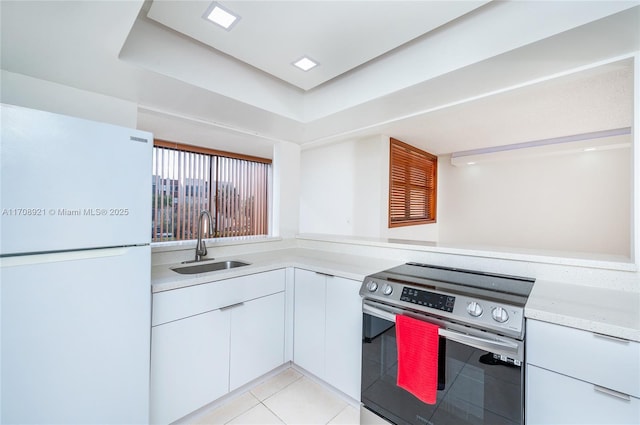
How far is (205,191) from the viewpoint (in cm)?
467

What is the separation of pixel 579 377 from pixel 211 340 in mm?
1799

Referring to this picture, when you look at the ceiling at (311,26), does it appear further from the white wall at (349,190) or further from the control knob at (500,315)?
the white wall at (349,190)

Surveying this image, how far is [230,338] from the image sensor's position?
1.77 metres

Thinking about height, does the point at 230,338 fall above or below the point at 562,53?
below

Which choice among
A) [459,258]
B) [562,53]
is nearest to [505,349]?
[459,258]

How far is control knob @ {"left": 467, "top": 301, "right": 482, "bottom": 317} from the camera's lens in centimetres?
117

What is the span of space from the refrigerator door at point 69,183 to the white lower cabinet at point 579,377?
6.05 ft

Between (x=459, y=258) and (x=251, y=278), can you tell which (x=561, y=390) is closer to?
(x=459, y=258)

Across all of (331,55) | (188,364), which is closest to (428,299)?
(188,364)

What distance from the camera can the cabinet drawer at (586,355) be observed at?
3.02 feet

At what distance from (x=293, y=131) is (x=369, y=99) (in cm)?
94

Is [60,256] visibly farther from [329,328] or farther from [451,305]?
[451,305]

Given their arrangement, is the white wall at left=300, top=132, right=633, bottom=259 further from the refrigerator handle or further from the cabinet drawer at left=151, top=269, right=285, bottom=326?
the refrigerator handle

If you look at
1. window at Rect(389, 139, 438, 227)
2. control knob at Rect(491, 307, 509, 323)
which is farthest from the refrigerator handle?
window at Rect(389, 139, 438, 227)
